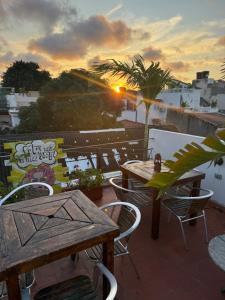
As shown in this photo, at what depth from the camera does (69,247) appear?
141 cm

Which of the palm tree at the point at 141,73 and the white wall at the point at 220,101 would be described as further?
the white wall at the point at 220,101

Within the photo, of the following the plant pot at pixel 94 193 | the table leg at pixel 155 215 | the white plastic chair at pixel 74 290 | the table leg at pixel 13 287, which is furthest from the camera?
the plant pot at pixel 94 193

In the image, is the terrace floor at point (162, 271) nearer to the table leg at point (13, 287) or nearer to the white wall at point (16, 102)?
the table leg at point (13, 287)

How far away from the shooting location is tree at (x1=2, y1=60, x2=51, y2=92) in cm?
3212

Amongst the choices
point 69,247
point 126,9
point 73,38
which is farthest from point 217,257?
point 73,38

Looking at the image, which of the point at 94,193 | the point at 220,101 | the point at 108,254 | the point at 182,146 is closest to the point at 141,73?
the point at 182,146

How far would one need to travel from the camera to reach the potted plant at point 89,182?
12.2 feet

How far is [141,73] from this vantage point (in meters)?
4.73

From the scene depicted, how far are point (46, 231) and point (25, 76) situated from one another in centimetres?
3534

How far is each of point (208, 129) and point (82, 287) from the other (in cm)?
1197

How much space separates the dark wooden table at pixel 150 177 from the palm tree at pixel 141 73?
204 centimetres

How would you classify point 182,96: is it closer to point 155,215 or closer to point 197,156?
point 155,215

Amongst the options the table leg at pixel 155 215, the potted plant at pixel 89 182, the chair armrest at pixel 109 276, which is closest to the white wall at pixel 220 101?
the potted plant at pixel 89 182

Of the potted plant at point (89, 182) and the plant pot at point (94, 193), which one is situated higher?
the potted plant at point (89, 182)
